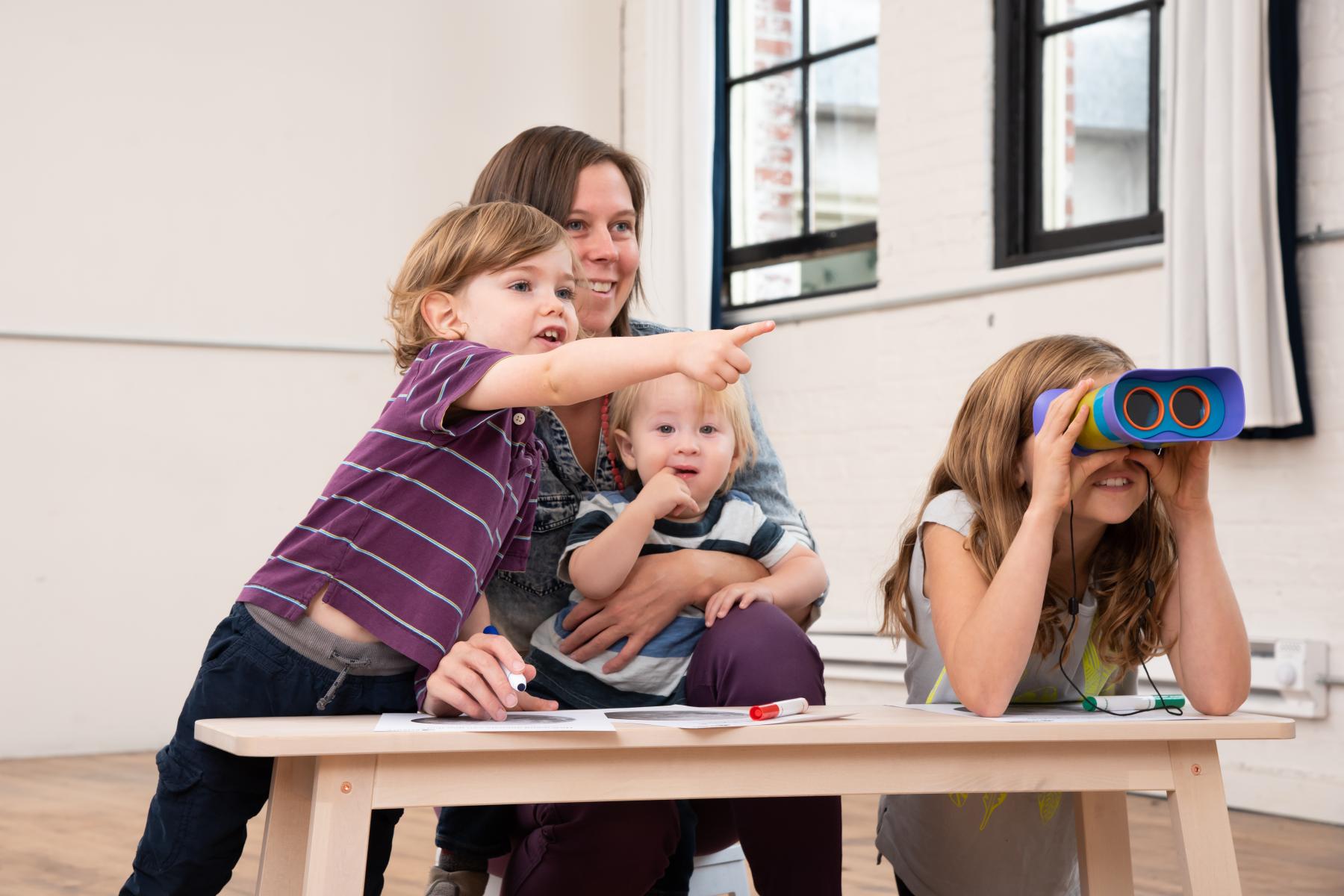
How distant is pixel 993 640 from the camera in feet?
4.23

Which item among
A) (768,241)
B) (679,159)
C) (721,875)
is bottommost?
(721,875)

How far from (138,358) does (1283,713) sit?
130 inches

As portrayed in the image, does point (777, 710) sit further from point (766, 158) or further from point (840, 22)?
point (766, 158)

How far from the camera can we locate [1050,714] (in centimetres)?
127

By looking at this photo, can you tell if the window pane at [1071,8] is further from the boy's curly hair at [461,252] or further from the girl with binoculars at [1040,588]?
the boy's curly hair at [461,252]

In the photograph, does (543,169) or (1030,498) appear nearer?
(1030,498)

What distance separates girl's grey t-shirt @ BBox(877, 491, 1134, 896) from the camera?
1.55 metres

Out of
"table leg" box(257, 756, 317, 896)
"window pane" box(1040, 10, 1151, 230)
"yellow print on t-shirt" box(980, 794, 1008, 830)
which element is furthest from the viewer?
"window pane" box(1040, 10, 1151, 230)

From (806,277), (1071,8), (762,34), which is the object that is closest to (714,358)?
(1071,8)

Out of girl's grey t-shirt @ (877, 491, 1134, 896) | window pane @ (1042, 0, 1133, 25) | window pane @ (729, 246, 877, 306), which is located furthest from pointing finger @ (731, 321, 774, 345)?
window pane @ (729, 246, 877, 306)

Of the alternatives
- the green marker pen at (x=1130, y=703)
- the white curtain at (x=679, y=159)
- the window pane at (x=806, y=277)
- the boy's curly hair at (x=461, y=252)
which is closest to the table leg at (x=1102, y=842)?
the green marker pen at (x=1130, y=703)

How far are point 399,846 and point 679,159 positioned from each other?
2.49 metres

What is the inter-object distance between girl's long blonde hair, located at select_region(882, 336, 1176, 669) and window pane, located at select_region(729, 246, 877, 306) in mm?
2657

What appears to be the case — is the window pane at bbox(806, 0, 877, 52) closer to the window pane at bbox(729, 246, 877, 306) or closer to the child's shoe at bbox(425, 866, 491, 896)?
the window pane at bbox(729, 246, 877, 306)
